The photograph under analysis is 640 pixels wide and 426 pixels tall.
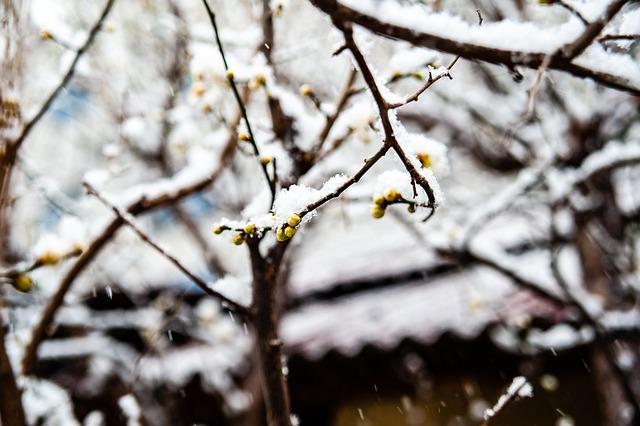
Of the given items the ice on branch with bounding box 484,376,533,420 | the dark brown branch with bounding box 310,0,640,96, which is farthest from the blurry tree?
the ice on branch with bounding box 484,376,533,420

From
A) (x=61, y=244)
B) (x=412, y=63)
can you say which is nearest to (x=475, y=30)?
(x=412, y=63)

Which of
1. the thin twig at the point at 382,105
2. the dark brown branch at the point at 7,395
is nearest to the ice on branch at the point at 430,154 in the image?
the thin twig at the point at 382,105

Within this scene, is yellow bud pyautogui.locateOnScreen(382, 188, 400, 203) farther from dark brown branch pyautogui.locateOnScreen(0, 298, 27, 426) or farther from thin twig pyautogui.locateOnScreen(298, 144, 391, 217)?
dark brown branch pyautogui.locateOnScreen(0, 298, 27, 426)

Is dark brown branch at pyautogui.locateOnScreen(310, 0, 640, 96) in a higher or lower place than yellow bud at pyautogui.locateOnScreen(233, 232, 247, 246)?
higher

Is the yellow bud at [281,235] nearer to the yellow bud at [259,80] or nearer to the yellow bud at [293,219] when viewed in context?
the yellow bud at [293,219]

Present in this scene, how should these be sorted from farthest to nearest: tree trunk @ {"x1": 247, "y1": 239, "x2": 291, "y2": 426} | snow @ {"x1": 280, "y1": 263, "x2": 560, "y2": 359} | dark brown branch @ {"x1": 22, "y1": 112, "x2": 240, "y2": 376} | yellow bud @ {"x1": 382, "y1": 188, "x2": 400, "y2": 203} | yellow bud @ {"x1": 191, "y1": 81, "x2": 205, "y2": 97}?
snow @ {"x1": 280, "y1": 263, "x2": 560, "y2": 359} < dark brown branch @ {"x1": 22, "y1": 112, "x2": 240, "y2": 376} < yellow bud @ {"x1": 191, "y1": 81, "x2": 205, "y2": 97} < tree trunk @ {"x1": 247, "y1": 239, "x2": 291, "y2": 426} < yellow bud @ {"x1": 382, "y1": 188, "x2": 400, "y2": 203}

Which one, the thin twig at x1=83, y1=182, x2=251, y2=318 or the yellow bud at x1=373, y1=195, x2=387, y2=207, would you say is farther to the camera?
the thin twig at x1=83, y1=182, x2=251, y2=318

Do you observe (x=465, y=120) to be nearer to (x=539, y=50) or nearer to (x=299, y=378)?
(x=299, y=378)

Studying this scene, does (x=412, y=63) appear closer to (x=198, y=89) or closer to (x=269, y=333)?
(x=198, y=89)

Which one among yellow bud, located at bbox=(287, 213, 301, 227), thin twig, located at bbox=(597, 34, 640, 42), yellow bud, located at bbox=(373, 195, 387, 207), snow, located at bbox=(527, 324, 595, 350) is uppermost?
thin twig, located at bbox=(597, 34, 640, 42)
